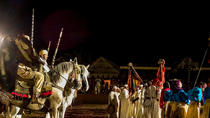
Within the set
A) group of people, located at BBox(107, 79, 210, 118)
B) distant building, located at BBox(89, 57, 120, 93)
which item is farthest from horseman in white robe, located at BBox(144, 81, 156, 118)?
distant building, located at BBox(89, 57, 120, 93)

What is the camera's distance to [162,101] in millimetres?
13133

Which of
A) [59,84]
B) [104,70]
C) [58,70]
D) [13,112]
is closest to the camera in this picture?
[13,112]

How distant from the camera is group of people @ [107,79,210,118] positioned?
9781 millimetres

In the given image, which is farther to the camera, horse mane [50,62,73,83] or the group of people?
the group of people

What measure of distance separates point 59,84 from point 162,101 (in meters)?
6.37

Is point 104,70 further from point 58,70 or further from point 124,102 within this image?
point 58,70

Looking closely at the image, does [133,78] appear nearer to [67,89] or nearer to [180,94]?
[180,94]

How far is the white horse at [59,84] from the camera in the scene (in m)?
7.09

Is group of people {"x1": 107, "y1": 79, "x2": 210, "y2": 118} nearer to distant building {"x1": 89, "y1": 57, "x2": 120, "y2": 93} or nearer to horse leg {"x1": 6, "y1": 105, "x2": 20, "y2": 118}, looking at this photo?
horse leg {"x1": 6, "y1": 105, "x2": 20, "y2": 118}

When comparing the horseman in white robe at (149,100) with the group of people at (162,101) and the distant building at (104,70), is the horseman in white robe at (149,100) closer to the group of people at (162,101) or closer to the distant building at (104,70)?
the group of people at (162,101)

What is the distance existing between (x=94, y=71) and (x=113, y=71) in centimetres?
251

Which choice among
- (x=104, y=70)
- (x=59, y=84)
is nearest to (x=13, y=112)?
(x=59, y=84)

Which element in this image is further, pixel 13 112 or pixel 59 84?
pixel 59 84

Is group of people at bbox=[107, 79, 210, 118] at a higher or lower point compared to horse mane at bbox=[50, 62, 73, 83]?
lower
